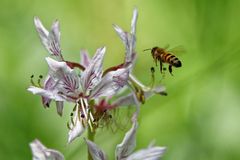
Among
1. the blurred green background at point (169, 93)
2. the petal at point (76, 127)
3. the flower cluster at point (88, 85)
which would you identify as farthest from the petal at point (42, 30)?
the blurred green background at point (169, 93)

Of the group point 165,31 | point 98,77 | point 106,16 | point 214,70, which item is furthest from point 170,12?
point 98,77

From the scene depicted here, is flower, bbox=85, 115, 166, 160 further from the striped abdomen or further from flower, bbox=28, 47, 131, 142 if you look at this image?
the striped abdomen

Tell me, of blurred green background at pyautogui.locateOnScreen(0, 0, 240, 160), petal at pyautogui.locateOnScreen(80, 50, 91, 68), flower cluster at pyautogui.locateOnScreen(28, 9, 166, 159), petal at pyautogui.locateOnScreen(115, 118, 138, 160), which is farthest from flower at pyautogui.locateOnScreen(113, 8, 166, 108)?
blurred green background at pyautogui.locateOnScreen(0, 0, 240, 160)

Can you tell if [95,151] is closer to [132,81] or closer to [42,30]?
[132,81]

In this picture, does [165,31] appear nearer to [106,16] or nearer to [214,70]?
[106,16]

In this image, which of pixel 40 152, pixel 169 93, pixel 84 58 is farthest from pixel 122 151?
pixel 169 93

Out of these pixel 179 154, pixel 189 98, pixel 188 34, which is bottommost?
pixel 179 154
